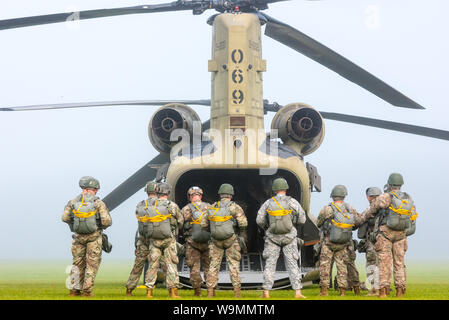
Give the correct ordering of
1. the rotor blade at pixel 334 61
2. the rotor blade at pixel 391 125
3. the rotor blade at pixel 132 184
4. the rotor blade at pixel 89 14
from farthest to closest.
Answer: the rotor blade at pixel 132 184, the rotor blade at pixel 391 125, the rotor blade at pixel 334 61, the rotor blade at pixel 89 14

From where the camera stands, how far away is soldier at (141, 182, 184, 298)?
10133mm

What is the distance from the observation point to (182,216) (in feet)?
34.5

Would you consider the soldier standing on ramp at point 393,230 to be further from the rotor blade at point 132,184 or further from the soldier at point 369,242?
the rotor blade at point 132,184

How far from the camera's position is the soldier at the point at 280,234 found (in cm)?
1015

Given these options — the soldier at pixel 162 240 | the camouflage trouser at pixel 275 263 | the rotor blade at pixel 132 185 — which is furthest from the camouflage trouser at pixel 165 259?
the rotor blade at pixel 132 185

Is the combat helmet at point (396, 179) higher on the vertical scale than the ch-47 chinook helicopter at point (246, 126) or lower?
lower

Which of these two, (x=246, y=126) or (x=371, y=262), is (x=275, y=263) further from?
(x=246, y=126)

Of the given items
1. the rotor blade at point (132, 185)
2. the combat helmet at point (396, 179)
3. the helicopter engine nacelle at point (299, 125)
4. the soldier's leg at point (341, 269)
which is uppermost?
the helicopter engine nacelle at point (299, 125)

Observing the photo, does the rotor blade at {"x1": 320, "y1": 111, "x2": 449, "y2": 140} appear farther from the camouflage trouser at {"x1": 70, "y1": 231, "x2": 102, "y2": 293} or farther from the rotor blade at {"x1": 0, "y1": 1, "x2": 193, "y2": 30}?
the camouflage trouser at {"x1": 70, "y1": 231, "x2": 102, "y2": 293}

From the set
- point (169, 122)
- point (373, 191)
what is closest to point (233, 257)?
point (373, 191)

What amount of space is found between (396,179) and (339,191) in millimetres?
873
